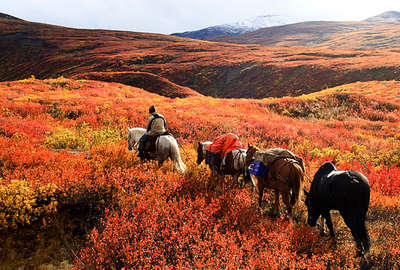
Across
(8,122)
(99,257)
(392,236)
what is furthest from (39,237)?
(8,122)

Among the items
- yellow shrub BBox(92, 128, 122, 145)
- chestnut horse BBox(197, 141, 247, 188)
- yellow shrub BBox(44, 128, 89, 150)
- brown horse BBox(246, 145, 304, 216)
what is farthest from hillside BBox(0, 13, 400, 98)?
brown horse BBox(246, 145, 304, 216)

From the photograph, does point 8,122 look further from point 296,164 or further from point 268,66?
point 268,66

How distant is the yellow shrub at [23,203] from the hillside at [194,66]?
26.0 metres

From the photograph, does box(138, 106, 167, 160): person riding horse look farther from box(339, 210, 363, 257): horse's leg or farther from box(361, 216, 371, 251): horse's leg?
box(361, 216, 371, 251): horse's leg

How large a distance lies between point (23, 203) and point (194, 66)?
43.7 metres

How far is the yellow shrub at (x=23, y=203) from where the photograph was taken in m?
3.86

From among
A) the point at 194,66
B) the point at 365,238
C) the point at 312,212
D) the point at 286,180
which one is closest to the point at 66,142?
the point at 286,180

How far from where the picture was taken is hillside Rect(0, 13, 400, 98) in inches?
1341

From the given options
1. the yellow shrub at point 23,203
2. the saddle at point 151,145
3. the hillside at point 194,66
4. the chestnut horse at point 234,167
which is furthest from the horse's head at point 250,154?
the hillside at point 194,66

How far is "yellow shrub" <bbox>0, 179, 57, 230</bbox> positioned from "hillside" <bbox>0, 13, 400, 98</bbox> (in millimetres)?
26047

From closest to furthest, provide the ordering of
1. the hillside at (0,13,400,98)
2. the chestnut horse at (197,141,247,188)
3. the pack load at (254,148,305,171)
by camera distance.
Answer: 1. the pack load at (254,148,305,171)
2. the chestnut horse at (197,141,247,188)
3. the hillside at (0,13,400,98)

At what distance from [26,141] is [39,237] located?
4294 mm

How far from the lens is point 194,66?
45.5 meters

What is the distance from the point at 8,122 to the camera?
28.6 ft
